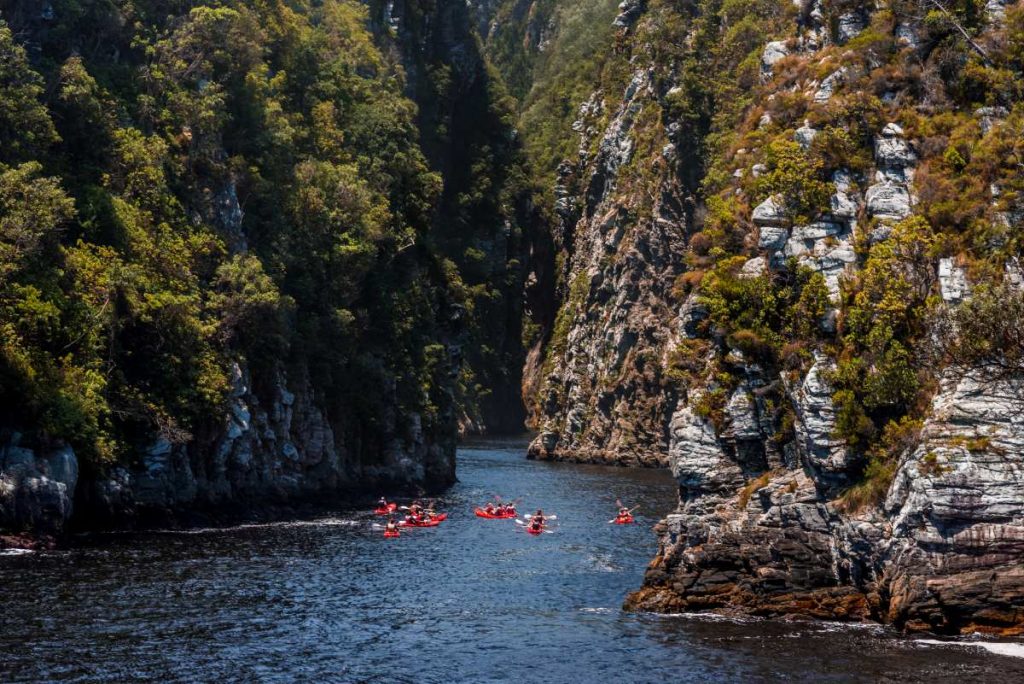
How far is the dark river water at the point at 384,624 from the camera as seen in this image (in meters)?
41.4

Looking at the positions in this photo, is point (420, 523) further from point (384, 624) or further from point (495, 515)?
point (384, 624)

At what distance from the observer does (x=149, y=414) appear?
7181cm

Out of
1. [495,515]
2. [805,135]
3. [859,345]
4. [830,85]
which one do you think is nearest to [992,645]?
[859,345]

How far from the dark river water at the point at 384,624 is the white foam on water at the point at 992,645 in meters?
0.18

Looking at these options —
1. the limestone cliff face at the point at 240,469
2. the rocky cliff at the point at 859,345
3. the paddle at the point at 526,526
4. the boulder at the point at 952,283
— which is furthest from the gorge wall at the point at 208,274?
the boulder at the point at 952,283

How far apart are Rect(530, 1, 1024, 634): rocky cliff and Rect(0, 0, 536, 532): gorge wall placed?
108 ft

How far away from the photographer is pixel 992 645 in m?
42.8

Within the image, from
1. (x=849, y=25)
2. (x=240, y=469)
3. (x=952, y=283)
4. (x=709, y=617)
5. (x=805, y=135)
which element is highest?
(x=849, y=25)

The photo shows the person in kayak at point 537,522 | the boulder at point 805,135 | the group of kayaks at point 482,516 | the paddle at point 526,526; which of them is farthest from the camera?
the paddle at point 526,526

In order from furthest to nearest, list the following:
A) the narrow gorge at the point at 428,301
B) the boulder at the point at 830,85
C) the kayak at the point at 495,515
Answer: the kayak at the point at 495,515 → the boulder at the point at 830,85 → the narrow gorge at the point at 428,301

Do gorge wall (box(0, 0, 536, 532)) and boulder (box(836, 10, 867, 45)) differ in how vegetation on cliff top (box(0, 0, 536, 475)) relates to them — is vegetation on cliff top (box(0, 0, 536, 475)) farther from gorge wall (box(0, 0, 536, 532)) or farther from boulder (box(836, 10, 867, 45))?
boulder (box(836, 10, 867, 45))

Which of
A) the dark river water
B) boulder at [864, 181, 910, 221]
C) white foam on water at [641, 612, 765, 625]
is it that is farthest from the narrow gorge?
the dark river water

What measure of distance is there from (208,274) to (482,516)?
2680 centimetres

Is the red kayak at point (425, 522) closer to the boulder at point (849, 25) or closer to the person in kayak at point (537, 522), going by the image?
the person in kayak at point (537, 522)
